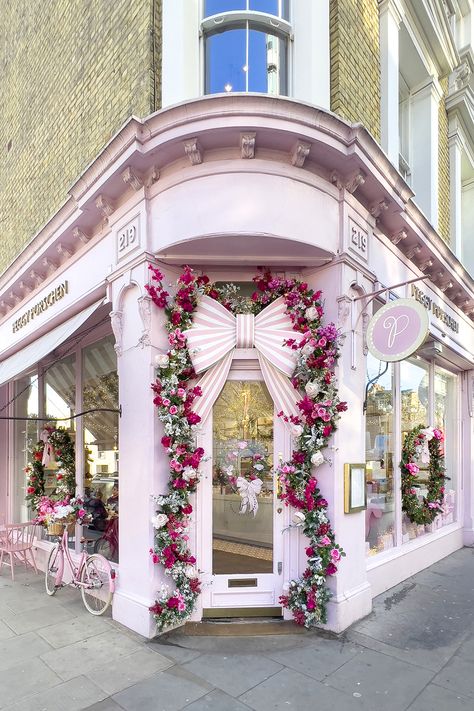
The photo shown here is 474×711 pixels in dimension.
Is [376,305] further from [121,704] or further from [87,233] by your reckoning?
[121,704]

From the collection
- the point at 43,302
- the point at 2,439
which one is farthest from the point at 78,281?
the point at 2,439

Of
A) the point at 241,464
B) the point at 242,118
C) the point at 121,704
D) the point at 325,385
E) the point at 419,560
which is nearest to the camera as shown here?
the point at 121,704

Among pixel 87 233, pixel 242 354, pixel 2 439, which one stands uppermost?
pixel 87 233

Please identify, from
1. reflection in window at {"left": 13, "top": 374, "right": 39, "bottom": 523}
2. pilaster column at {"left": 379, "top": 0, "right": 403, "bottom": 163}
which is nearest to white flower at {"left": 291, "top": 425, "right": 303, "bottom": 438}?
pilaster column at {"left": 379, "top": 0, "right": 403, "bottom": 163}

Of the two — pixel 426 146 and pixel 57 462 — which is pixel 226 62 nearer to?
pixel 426 146

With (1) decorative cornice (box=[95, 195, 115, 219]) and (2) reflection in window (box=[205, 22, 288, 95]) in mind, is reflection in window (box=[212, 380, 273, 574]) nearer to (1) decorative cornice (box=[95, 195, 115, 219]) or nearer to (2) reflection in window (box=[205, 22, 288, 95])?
(1) decorative cornice (box=[95, 195, 115, 219])

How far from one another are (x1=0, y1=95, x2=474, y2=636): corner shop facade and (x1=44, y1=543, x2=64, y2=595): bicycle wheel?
1.13 m

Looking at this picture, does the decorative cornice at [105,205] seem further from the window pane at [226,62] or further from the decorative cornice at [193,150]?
the window pane at [226,62]

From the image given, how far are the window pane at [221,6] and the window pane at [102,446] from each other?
4.45 metres

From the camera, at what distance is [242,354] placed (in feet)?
18.7

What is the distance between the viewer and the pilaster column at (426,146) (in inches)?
350

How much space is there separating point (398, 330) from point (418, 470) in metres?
3.74

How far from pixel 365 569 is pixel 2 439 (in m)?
8.32

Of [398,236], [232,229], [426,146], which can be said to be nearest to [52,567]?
[232,229]
